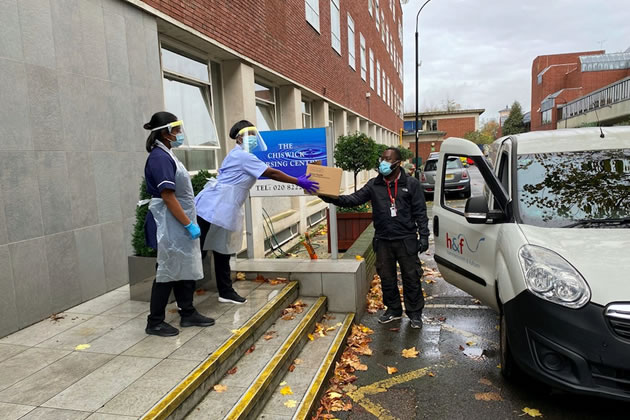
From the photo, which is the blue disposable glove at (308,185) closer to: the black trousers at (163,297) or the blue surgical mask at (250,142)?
the blue surgical mask at (250,142)

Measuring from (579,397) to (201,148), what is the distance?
6.31m

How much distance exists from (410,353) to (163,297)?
8.18 feet

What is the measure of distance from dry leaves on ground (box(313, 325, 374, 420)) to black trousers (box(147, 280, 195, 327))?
59.4 inches

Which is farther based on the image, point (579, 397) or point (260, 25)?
point (260, 25)

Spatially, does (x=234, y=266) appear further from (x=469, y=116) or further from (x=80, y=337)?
(x=469, y=116)

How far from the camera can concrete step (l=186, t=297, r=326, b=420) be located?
3.09 meters

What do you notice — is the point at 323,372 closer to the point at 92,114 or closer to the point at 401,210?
the point at 401,210

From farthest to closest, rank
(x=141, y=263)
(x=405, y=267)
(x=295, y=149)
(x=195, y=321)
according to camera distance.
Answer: (x=295, y=149)
(x=405, y=267)
(x=141, y=263)
(x=195, y=321)

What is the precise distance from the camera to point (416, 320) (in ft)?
17.3

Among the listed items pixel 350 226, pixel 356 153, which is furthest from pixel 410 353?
pixel 356 153

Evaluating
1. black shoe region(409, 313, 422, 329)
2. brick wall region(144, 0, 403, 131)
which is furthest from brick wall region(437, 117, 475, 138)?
black shoe region(409, 313, 422, 329)

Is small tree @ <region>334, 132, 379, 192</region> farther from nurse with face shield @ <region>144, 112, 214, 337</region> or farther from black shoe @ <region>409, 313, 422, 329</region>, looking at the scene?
nurse with face shield @ <region>144, 112, 214, 337</region>

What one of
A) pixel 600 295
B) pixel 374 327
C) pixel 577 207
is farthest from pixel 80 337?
pixel 577 207

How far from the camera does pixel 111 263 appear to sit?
5.23m
